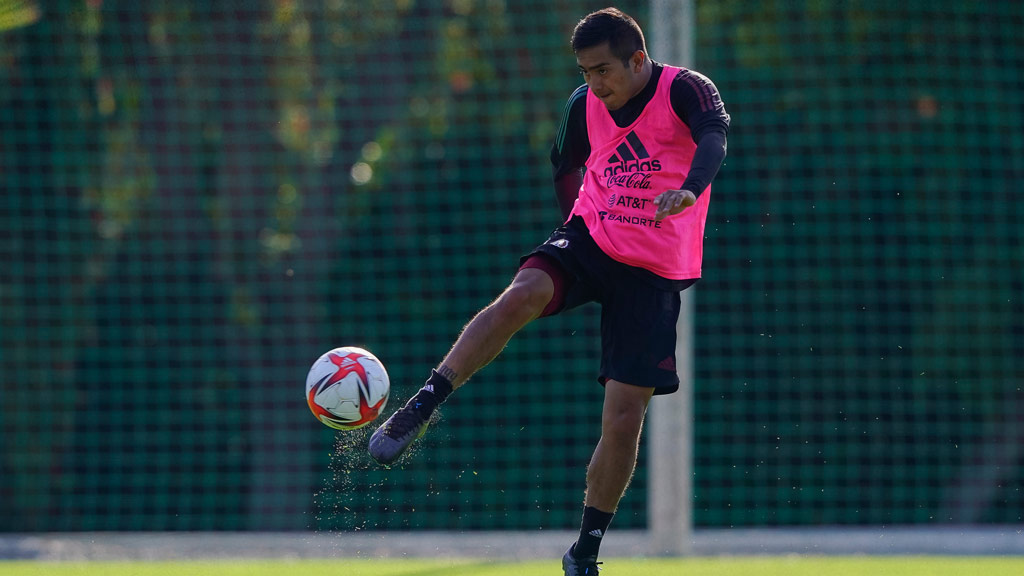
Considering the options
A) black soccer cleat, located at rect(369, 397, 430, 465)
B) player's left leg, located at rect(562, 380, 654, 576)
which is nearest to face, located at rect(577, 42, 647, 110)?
player's left leg, located at rect(562, 380, 654, 576)

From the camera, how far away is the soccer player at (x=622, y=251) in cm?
432

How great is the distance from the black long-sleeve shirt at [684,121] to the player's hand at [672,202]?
0.29 ft

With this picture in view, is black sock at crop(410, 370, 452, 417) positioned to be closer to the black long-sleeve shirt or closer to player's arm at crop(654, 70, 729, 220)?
player's arm at crop(654, 70, 729, 220)

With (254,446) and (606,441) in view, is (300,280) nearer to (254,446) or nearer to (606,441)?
(254,446)

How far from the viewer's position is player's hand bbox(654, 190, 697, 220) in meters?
3.88

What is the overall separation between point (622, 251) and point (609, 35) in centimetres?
71

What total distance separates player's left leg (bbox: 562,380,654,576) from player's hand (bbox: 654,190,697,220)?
774mm

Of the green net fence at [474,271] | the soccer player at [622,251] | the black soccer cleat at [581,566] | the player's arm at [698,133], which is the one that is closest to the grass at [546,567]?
the black soccer cleat at [581,566]

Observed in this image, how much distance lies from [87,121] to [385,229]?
244 centimetres

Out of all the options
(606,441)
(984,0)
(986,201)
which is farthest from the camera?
(986,201)

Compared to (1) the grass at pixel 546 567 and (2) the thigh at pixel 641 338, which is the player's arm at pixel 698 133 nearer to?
(2) the thigh at pixel 641 338

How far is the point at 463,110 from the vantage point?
1062cm

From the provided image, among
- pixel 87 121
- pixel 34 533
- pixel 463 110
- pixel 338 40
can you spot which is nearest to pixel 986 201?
pixel 463 110

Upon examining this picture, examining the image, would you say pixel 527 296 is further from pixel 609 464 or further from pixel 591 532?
pixel 591 532
